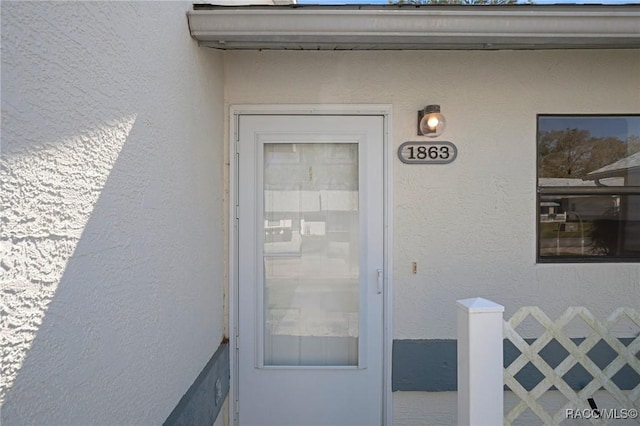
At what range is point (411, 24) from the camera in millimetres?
2418

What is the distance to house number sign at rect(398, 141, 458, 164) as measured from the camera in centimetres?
307

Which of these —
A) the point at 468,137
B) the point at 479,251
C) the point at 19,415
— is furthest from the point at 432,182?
the point at 19,415

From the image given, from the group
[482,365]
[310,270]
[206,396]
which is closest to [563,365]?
[482,365]

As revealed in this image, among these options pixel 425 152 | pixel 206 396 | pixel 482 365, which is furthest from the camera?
pixel 425 152

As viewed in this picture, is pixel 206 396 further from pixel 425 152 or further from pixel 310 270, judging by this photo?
pixel 425 152

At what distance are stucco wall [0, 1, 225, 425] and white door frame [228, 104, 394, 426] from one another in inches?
29.4

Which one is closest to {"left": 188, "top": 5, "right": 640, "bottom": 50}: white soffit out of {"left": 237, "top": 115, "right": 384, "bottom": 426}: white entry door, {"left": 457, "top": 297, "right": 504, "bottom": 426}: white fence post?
{"left": 237, "top": 115, "right": 384, "bottom": 426}: white entry door

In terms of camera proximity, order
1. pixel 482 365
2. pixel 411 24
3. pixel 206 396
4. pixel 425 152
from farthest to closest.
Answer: pixel 425 152 < pixel 206 396 < pixel 411 24 < pixel 482 365

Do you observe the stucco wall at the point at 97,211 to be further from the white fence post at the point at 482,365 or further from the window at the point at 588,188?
the window at the point at 588,188

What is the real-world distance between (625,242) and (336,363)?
8.42 feet

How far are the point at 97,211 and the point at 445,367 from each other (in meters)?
2.74

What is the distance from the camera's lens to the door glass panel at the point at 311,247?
316 centimetres

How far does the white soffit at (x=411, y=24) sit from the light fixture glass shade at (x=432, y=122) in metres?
0.55

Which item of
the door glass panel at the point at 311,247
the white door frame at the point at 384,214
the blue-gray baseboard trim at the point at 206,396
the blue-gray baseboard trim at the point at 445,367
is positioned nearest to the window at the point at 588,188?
the blue-gray baseboard trim at the point at 445,367
